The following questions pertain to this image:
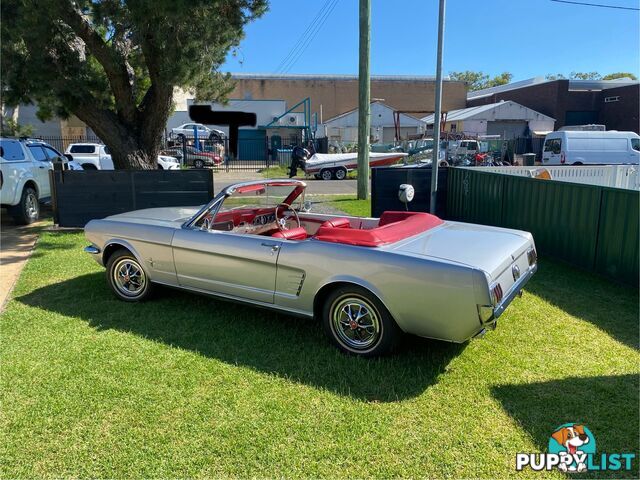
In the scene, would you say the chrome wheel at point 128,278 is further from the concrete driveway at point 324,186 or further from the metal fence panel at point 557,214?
the concrete driveway at point 324,186

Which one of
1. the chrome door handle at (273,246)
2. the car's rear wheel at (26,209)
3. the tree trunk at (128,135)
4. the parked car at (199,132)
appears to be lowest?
the car's rear wheel at (26,209)

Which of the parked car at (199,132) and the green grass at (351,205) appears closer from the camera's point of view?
the green grass at (351,205)

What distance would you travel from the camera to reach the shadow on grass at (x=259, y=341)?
3.58 metres

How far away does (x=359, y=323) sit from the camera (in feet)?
12.6

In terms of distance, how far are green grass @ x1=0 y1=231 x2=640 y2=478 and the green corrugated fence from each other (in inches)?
48.0

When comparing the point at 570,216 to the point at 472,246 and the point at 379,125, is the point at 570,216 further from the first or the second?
the point at 379,125

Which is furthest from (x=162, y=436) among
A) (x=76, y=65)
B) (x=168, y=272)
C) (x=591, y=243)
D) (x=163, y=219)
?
(x=76, y=65)

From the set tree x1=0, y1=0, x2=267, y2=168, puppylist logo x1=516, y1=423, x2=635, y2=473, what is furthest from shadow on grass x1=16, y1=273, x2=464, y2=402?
tree x1=0, y1=0, x2=267, y2=168

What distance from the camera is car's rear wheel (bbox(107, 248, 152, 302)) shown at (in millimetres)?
5148

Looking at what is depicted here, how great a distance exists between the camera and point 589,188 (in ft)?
21.0

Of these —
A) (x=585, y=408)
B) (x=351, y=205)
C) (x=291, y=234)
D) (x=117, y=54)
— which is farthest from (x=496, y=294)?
(x=351, y=205)

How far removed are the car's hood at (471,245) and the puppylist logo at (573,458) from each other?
1115 millimetres

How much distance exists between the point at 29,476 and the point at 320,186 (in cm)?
1704

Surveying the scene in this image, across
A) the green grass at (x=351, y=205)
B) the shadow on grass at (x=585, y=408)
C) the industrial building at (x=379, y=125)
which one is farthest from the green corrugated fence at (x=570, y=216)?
the industrial building at (x=379, y=125)
